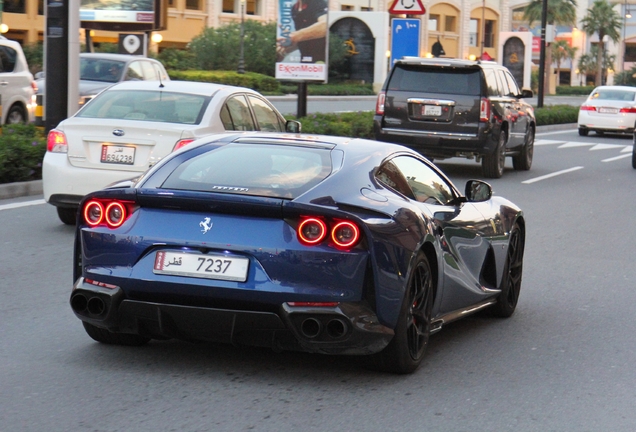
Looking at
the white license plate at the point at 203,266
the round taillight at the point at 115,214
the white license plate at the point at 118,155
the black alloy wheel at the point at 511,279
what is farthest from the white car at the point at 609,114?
the white license plate at the point at 203,266

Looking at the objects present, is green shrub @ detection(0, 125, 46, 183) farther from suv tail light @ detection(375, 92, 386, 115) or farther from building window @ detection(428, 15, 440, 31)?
building window @ detection(428, 15, 440, 31)

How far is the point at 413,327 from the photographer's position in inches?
243

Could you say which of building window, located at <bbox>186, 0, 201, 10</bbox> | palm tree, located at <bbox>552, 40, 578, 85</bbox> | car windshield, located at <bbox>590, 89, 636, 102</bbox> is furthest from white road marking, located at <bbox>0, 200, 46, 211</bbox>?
palm tree, located at <bbox>552, 40, 578, 85</bbox>

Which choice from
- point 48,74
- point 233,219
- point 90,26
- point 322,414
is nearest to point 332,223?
point 233,219

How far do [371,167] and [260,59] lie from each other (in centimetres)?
5839

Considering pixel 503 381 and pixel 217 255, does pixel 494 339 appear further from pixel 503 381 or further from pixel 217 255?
pixel 217 255

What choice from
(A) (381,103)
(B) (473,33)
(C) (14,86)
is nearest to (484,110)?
(A) (381,103)

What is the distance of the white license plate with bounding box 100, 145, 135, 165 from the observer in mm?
10945

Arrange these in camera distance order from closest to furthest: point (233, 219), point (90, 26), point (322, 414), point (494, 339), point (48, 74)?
1. point (322, 414)
2. point (233, 219)
3. point (494, 339)
4. point (48, 74)
5. point (90, 26)

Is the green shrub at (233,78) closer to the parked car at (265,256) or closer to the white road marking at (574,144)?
the white road marking at (574,144)

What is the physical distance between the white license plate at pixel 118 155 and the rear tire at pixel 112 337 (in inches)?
180

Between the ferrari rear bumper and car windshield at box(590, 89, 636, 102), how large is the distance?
98.4ft

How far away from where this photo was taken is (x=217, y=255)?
223 inches

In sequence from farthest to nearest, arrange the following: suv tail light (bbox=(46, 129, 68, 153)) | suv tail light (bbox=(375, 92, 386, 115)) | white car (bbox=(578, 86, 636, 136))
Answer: white car (bbox=(578, 86, 636, 136)), suv tail light (bbox=(375, 92, 386, 115)), suv tail light (bbox=(46, 129, 68, 153))
